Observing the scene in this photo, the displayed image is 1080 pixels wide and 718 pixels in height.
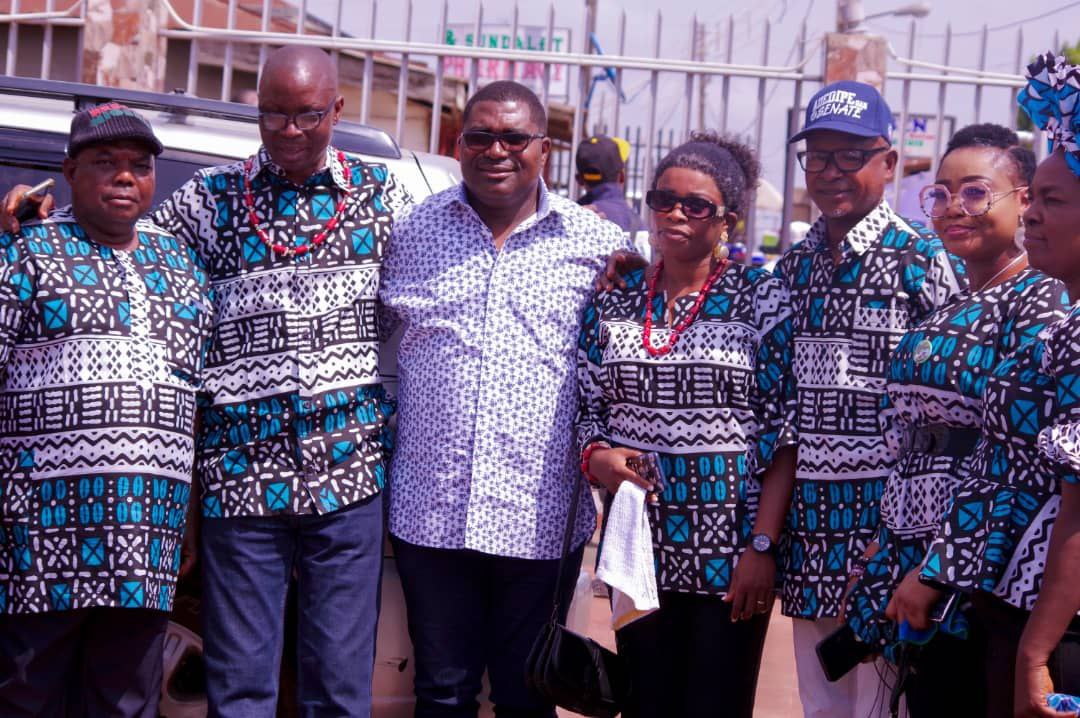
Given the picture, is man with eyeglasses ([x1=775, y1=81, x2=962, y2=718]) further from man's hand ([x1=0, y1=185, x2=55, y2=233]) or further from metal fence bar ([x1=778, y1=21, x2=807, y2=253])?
metal fence bar ([x1=778, y1=21, x2=807, y2=253])

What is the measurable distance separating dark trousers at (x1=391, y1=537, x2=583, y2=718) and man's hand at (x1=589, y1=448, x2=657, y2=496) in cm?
32

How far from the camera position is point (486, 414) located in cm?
344

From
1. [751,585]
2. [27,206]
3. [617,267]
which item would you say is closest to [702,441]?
[751,585]

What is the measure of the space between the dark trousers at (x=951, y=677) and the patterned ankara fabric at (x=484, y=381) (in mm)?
1030

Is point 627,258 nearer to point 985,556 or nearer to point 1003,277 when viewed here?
point 1003,277

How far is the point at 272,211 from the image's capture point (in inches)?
135

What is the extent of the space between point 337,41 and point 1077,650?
20.6 feet

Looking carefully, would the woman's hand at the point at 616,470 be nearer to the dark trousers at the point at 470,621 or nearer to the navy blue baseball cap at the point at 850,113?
the dark trousers at the point at 470,621

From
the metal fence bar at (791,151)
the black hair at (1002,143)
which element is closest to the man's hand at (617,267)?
the black hair at (1002,143)

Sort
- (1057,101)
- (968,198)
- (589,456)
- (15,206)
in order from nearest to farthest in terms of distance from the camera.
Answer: (1057,101) → (968,198) → (15,206) → (589,456)

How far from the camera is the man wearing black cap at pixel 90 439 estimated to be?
3.12 meters

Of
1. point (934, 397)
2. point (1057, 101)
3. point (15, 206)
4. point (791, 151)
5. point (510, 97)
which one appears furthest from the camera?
point (791, 151)

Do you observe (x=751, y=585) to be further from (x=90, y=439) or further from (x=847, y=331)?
(x=90, y=439)

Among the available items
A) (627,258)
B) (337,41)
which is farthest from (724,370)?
(337,41)
